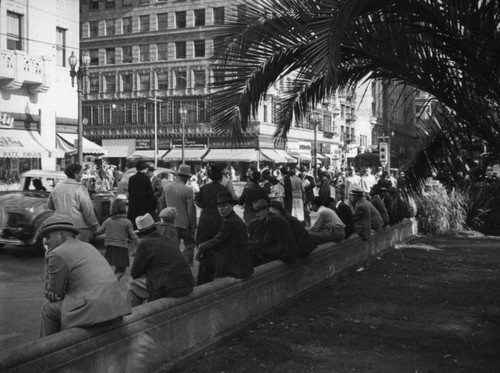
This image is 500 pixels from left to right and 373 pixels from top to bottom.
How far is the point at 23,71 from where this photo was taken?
76.8 feet

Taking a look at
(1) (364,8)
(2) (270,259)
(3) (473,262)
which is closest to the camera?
(1) (364,8)

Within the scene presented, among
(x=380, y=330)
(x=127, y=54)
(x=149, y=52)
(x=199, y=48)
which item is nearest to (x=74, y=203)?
(x=380, y=330)

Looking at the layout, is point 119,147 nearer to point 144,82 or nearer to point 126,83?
point 126,83

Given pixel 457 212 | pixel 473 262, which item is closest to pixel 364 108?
pixel 457 212

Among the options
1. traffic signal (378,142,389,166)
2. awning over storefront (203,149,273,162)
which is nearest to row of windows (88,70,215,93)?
awning over storefront (203,149,273,162)

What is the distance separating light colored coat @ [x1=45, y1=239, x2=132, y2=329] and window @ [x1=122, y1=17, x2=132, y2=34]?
5726cm

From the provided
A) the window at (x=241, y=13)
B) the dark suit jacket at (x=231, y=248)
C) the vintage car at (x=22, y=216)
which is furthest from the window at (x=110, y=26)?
the dark suit jacket at (x=231, y=248)

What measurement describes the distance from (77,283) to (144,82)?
184ft

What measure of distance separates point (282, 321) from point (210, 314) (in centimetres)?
136

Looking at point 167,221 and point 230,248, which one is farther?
point 167,221

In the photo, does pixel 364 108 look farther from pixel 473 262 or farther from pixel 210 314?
pixel 210 314

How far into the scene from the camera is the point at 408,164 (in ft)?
26.8

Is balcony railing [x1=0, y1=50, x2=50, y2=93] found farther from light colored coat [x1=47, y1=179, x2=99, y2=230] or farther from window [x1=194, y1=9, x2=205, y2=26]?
window [x1=194, y1=9, x2=205, y2=26]

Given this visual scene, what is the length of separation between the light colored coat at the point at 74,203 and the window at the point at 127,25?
5331cm
